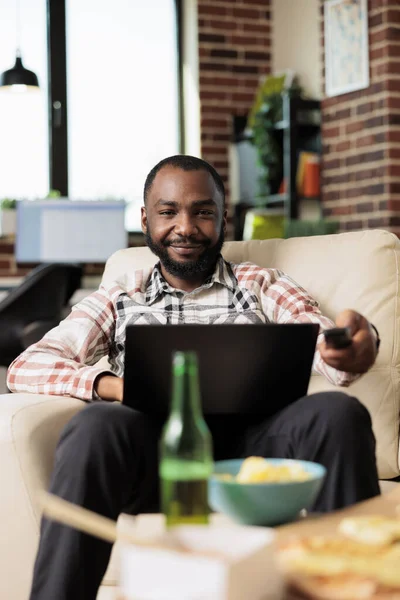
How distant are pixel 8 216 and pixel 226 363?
3.62m

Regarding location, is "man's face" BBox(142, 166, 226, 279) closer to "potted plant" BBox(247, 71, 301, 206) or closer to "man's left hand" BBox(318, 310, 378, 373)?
"man's left hand" BBox(318, 310, 378, 373)

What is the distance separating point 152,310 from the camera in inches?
80.8

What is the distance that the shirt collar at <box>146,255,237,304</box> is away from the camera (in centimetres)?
209

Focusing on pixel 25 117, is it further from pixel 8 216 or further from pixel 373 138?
pixel 373 138

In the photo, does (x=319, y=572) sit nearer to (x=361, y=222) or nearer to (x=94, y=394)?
(x=94, y=394)

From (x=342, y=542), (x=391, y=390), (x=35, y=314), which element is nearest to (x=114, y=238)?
(x=35, y=314)

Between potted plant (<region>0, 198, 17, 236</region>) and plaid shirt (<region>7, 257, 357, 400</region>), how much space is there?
2.84 meters

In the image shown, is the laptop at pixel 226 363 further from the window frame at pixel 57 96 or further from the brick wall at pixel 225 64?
the brick wall at pixel 225 64

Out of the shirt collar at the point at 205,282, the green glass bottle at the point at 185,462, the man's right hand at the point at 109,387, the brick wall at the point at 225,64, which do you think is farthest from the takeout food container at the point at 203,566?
the brick wall at the point at 225,64

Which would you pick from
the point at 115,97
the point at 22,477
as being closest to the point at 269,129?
the point at 115,97

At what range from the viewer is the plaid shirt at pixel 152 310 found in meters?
1.93

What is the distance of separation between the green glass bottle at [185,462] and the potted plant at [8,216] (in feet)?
13.1

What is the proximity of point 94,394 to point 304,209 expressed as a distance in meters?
3.32

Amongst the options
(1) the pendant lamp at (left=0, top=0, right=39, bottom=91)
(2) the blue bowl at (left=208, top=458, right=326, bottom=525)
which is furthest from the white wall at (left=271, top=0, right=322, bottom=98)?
(2) the blue bowl at (left=208, top=458, right=326, bottom=525)
